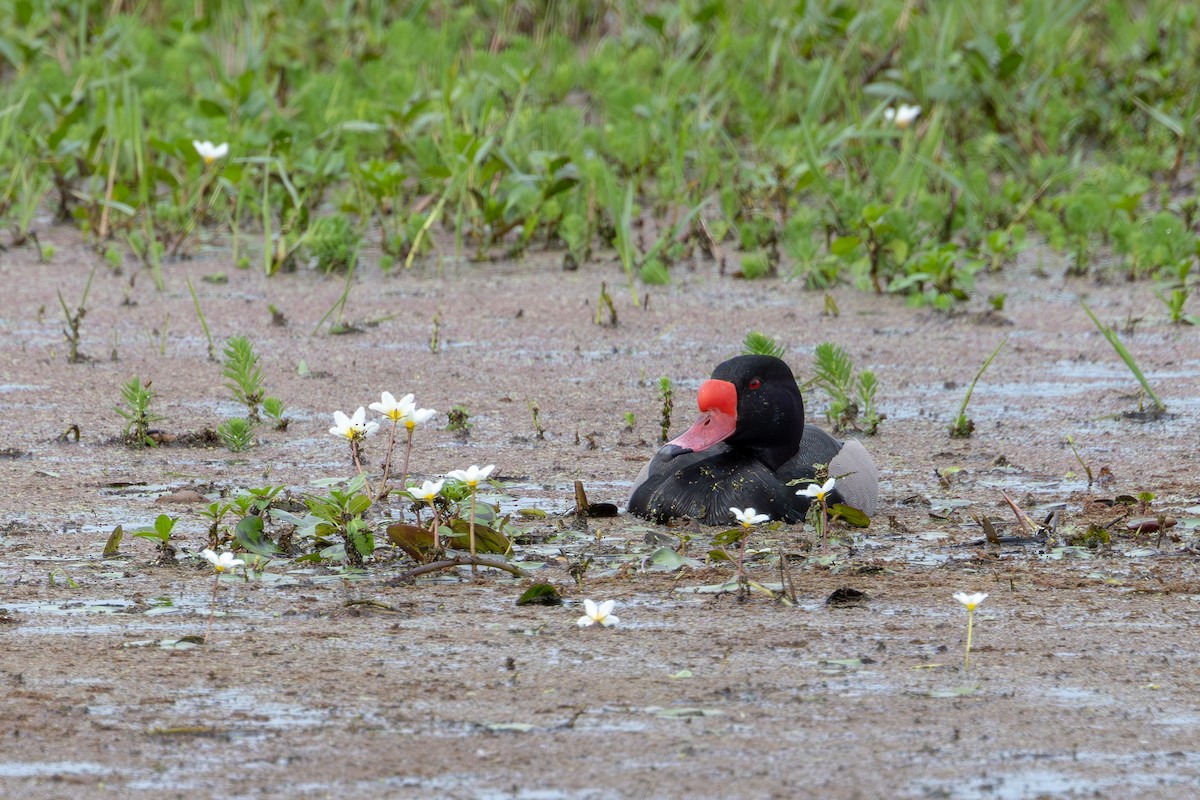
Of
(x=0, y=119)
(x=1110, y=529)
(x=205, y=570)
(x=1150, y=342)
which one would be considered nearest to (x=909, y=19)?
(x=1150, y=342)

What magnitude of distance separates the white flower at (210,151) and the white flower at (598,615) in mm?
4677

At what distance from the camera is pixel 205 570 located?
3910 mm

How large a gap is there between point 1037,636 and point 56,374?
3.71m

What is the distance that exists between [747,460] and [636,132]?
14.1 feet

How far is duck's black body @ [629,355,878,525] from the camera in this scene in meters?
4.52

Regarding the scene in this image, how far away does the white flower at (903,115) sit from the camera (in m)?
8.86

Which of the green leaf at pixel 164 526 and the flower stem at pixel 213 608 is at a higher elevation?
the green leaf at pixel 164 526

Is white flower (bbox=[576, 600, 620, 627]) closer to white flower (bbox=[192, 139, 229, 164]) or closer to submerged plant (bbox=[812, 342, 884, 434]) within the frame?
submerged plant (bbox=[812, 342, 884, 434])

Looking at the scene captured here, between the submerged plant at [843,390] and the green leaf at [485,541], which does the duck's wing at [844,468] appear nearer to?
the submerged plant at [843,390]

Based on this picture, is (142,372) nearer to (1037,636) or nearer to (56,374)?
(56,374)

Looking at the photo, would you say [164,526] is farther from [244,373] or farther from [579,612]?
[244,373]

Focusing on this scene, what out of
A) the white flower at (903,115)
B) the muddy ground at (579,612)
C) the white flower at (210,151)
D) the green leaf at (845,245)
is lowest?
the muddy ground at (579,612)

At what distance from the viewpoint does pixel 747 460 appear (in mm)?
4715

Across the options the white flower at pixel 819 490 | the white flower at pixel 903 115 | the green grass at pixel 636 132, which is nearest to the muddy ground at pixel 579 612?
the white flower at pixel 819 490
